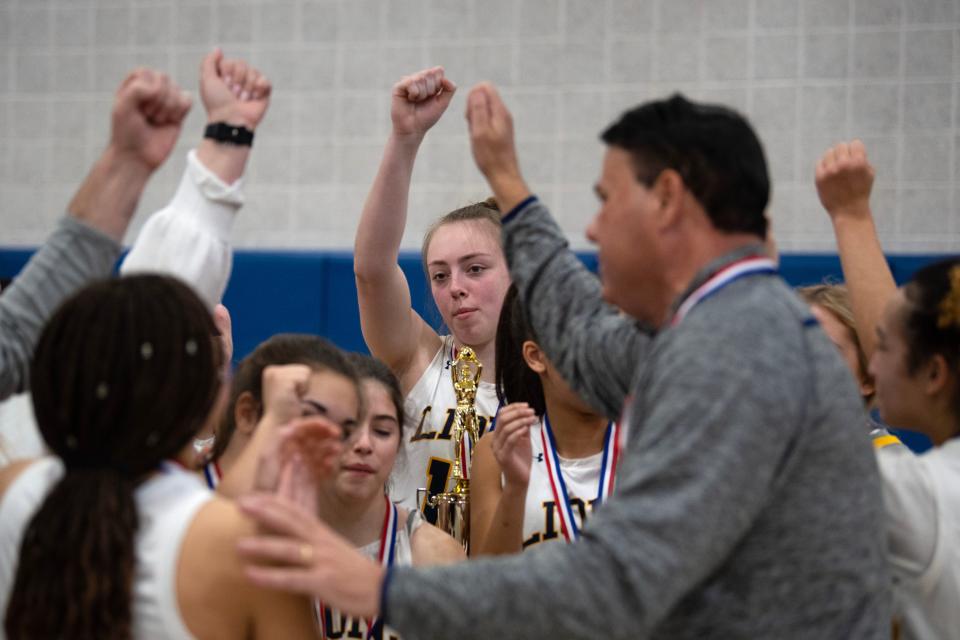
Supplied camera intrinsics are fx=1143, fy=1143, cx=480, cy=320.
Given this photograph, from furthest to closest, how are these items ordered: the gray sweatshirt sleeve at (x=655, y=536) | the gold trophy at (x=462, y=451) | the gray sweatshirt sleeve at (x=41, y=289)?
the gold trophy at (x=462, y=451)
the gray sweatshirt sleeve at (x=41, y=289)
the gray sweatshirt sleeve at (x=655, y=536)

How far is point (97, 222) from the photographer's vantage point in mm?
1786

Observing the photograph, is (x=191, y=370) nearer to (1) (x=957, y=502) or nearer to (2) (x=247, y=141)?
(2) (x=247, y=141)

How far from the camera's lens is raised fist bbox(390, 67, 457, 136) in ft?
8.26

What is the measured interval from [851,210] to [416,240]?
3.37 metres

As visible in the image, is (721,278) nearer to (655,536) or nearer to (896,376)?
(655,536)

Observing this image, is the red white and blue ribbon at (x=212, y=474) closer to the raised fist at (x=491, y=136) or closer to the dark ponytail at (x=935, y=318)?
the raised fist at (x=491, y=136)

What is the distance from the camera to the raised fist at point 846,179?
7.39 ft

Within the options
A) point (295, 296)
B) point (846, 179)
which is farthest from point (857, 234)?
point (295, 296)

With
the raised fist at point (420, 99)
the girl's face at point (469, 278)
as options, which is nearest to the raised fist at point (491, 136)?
the raised fist at point (420, 99)

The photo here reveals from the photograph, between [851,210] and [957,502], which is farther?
[851,210]

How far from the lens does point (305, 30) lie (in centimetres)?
565

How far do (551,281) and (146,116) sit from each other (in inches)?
28.2

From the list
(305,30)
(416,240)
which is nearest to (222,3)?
(305,30)

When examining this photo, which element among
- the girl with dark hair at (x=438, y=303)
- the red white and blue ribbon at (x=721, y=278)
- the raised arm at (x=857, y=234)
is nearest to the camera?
the red white and blue ribbon at (x=721, y=278)
